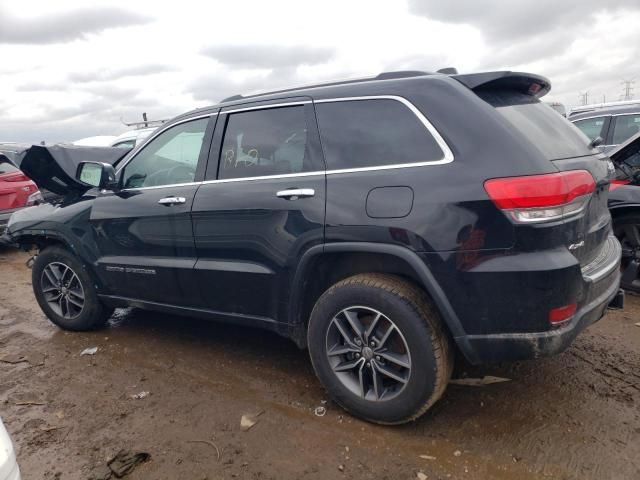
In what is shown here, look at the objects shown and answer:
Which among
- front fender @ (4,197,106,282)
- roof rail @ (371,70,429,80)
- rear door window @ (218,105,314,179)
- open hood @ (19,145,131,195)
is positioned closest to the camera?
roof rail @ (371,70,429,80)

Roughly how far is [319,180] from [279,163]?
1.27 feet

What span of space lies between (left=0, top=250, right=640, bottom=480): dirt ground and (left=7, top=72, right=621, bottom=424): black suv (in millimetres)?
303

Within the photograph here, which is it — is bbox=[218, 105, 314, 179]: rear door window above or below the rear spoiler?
below

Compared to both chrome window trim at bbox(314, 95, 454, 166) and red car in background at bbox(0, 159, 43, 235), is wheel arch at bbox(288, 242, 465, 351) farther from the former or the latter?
red car in background at bbox(0, 159, 43, 235)

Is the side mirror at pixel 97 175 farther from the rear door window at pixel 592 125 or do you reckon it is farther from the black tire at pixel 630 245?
the rear door window at pixel 592 125

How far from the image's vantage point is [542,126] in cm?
282

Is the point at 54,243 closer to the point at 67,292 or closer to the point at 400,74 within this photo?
the point at 67,292

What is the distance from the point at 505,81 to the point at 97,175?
3.04 m

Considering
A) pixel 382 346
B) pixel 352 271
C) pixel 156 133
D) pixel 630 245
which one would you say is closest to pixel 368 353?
pixel 382 346

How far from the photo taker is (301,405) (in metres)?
3.22

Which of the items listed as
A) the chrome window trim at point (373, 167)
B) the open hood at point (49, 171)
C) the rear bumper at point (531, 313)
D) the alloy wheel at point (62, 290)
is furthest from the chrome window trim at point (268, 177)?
the alloy wheel at point (62, 290)

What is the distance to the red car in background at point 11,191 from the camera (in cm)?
815

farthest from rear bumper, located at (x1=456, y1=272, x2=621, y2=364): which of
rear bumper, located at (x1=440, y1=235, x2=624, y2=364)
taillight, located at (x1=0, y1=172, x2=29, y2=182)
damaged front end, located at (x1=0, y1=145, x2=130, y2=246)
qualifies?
taillight, located at (x1=0, y1=172, x2=29, y2=182)

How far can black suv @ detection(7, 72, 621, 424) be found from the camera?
8.03ft
